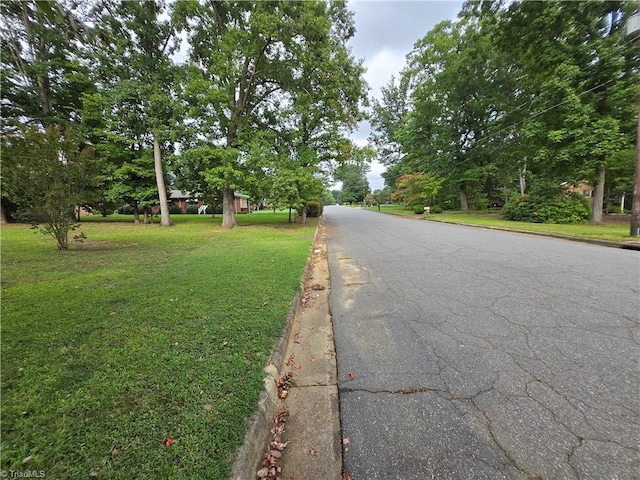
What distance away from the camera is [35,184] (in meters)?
6.55

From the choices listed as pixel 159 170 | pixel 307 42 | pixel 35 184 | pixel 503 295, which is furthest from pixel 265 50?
pixel 503 295

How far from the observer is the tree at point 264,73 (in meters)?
12.0

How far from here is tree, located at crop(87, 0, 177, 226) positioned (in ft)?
45.8

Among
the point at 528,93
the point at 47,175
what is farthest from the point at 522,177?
the point at 47,175

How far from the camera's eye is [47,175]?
665 centimetres

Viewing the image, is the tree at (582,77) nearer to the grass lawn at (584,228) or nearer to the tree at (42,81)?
the grass lawn at (584,228)

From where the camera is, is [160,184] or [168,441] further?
[160,184]

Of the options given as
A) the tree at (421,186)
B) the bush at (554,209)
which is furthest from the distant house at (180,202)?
the bush at (554,209)

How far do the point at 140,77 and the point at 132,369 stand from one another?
19.0 meters

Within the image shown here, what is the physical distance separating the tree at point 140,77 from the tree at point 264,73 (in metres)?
1.83

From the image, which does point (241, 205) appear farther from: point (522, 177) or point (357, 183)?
point (357, 183)

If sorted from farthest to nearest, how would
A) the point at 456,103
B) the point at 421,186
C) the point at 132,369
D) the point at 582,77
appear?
1. the point at 421,186
2. the point at 456,103
3. the point at 582,77
4. the point at 132,369

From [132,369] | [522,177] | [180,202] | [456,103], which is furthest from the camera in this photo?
[180,202]

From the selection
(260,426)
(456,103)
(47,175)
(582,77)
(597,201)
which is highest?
(456,103)
